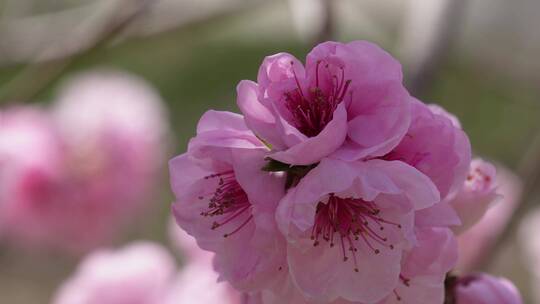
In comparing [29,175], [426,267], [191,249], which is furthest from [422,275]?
[29,175]

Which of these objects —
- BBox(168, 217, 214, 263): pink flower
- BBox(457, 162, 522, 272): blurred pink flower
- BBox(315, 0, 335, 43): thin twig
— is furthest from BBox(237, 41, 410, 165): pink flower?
BBox(168, 217, 214, 263): pink flower

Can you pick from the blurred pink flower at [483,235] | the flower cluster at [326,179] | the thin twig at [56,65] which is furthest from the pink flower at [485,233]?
the thin twig at [56,65]

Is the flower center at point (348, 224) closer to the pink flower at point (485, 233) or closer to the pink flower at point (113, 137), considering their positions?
the pink flower at point (485, 233)

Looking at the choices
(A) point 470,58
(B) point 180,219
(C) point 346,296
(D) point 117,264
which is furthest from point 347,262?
(A) point 470,58

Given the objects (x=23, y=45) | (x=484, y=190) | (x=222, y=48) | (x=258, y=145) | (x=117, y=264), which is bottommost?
(x=222, y=48)

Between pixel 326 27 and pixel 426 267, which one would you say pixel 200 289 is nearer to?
pixel 326 27

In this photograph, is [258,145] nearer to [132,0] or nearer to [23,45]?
[132,0]

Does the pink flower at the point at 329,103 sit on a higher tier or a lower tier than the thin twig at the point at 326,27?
higher
